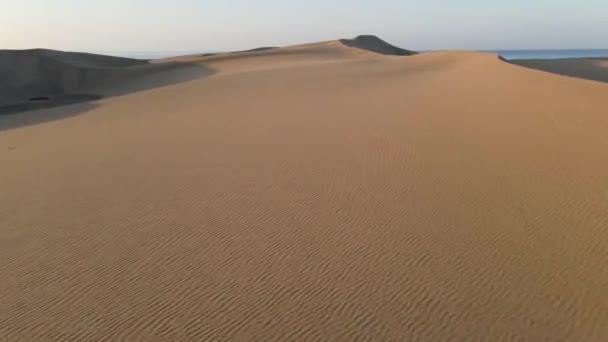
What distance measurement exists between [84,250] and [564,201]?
604cm

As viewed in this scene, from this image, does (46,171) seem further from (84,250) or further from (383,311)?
(383,311)

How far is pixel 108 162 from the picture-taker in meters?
9.35

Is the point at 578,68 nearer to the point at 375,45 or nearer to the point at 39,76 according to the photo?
the point at 375,45

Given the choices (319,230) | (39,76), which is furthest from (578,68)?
(319,230)

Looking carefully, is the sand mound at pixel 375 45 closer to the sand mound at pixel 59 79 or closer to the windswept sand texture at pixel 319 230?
the sand mound at pixel 59 79

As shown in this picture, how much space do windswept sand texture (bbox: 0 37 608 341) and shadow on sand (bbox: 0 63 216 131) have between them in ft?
17.8

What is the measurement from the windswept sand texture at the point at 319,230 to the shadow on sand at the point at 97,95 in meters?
5.42

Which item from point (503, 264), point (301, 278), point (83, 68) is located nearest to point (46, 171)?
point (301, 278)

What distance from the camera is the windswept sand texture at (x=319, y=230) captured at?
4016 millimetres

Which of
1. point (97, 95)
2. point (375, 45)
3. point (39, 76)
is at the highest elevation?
point (375, 45)

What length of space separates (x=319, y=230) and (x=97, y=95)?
21.7 meters

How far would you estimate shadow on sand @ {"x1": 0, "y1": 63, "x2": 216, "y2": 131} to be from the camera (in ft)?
56.2

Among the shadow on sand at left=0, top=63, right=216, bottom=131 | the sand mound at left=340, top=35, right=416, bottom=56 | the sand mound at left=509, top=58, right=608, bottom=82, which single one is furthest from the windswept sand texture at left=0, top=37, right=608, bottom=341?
the sand mound at left=340, top=35, right=416, bottom=56

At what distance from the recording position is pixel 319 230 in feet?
18.6
